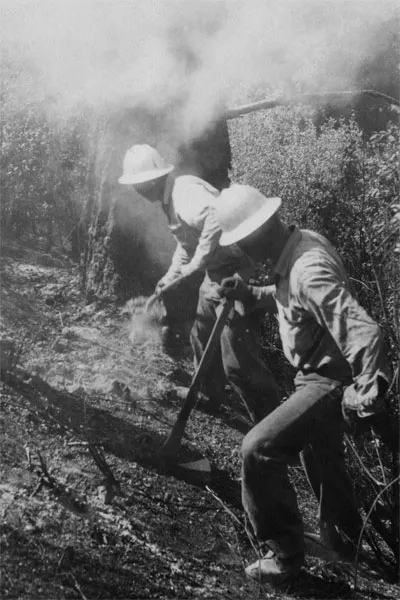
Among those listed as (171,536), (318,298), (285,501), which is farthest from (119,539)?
(318,298)

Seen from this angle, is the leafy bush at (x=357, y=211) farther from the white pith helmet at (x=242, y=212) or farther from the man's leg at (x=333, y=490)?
the white pith helmet at (x=242, y=212)

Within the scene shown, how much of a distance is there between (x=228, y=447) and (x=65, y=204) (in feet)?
12.8

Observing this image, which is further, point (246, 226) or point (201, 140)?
point (201, 140)

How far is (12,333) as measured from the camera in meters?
4.95

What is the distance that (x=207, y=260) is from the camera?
433cm

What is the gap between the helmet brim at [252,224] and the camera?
10.3ft

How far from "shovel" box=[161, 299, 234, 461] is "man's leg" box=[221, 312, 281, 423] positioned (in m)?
0.35

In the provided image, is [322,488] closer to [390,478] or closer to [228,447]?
[390,478]

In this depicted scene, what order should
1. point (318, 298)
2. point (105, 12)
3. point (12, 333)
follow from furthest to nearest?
point (105, 12), point (12, 333), point (318, 298)

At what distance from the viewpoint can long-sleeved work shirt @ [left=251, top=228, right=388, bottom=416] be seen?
2703 millimetres

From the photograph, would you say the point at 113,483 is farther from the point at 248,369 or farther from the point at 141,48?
the point at 141,48

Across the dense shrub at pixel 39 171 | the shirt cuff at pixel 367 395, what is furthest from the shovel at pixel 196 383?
the dense shrub at pixel 39 171

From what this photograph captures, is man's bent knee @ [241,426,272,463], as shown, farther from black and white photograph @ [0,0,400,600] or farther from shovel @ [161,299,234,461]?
shovel @ [161,299,234,461]

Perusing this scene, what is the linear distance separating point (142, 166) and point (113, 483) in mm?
2353
